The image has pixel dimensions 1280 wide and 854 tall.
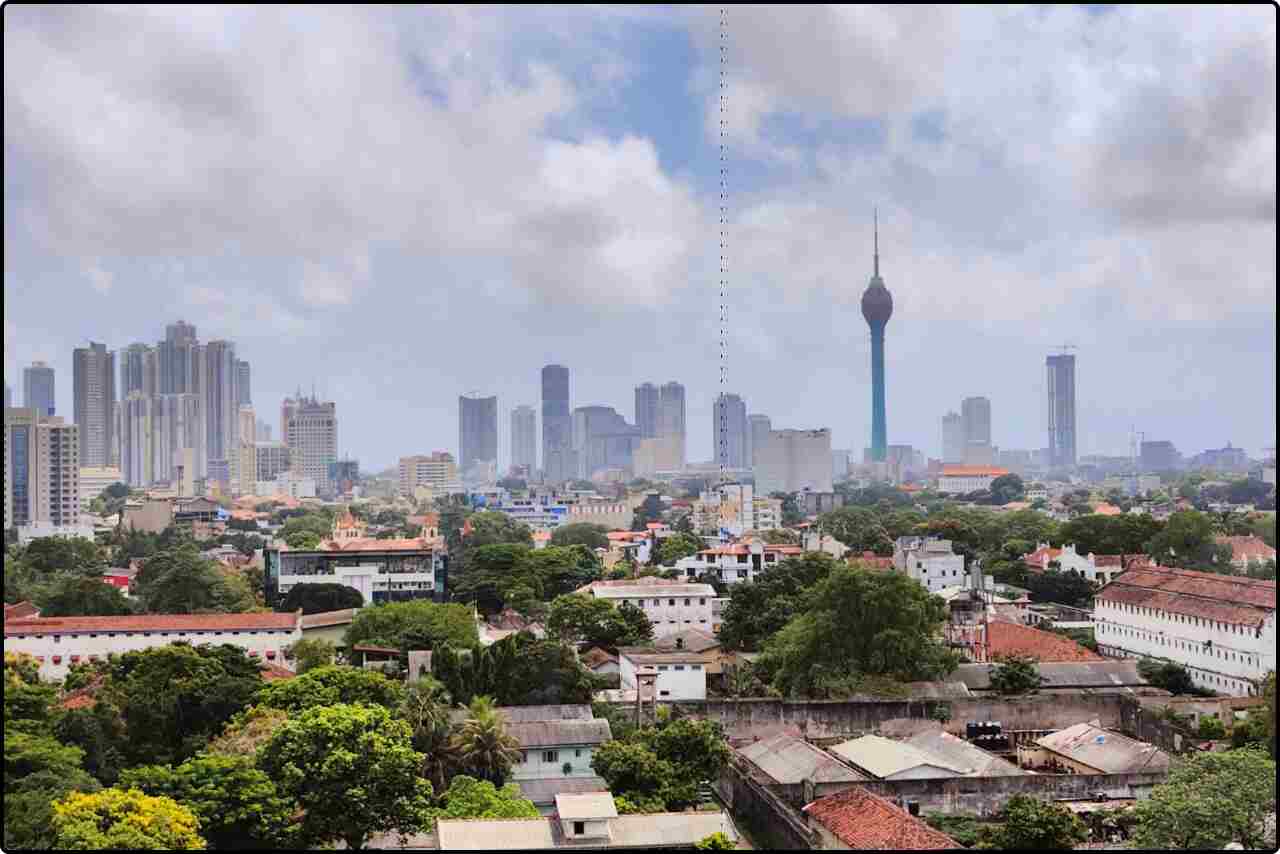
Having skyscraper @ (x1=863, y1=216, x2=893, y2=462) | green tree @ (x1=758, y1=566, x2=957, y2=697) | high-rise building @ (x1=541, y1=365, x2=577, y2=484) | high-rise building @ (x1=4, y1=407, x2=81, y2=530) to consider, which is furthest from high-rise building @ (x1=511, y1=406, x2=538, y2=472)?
green tree @ (x1=758, y1=566, x2=957, y2=697)

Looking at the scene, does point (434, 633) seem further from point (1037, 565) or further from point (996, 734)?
point (1037, 565)

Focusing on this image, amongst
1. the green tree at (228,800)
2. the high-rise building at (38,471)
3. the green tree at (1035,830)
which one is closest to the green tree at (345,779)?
the green tree at (228,800)

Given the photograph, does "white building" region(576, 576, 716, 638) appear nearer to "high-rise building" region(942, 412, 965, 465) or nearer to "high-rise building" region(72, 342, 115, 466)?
"high-rise building" region(72, 342, 115, 466)

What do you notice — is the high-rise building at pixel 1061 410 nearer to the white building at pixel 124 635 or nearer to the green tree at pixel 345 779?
the white building at pixel 124 635

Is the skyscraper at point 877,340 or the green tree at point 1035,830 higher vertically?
the skyscraper at point 877,340

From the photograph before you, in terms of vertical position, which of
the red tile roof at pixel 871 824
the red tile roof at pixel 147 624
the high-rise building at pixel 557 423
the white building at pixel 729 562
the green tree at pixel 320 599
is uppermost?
the high-rise building at pixel 557 423

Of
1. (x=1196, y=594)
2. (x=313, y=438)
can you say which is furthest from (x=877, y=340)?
(x=1196, y=594)

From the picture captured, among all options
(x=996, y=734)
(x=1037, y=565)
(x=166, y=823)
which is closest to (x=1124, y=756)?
(x=996, y=734)
